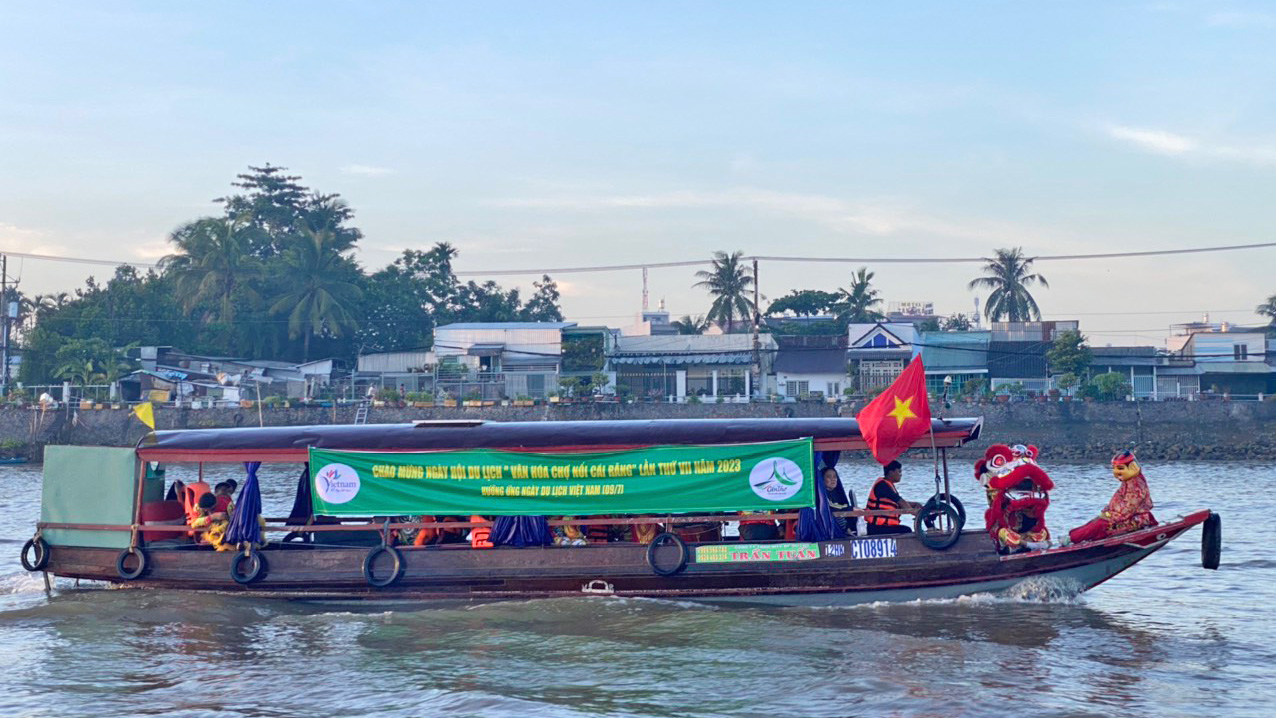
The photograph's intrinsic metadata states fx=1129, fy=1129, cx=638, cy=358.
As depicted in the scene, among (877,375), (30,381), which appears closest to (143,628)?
(877,375)

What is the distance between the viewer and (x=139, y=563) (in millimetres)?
12289

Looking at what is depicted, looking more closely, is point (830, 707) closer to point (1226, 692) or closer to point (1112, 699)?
point (1112, 699)

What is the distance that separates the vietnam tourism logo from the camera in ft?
38.1

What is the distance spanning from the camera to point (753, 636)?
11.1m

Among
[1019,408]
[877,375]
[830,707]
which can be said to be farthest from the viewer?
[877,375]

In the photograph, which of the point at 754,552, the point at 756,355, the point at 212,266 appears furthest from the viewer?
the point at 212,266

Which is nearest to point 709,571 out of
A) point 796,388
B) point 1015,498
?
point 1015,498

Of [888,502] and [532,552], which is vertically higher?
[888,502]

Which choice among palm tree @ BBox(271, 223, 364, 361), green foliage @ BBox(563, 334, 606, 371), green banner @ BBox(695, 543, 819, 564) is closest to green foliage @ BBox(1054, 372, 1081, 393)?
green foliage @ BBox(563, 334, 606, 371)

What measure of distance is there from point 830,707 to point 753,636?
6.83 feet

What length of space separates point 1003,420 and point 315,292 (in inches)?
1246

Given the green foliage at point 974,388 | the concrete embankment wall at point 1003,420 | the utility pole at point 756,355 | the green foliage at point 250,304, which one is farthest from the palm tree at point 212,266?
the green foliage at point 974,388

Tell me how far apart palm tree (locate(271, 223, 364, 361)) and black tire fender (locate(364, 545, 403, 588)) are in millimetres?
41993

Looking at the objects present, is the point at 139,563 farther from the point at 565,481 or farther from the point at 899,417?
the point at 899,417
